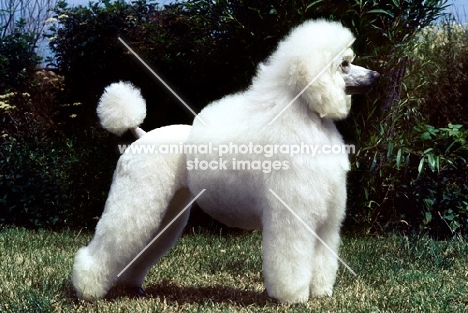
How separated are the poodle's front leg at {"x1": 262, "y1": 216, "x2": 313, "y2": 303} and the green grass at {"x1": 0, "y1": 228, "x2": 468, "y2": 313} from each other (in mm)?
96

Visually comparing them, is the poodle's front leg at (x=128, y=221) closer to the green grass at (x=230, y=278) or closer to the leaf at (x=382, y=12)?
the green grass at (x=230, y=278)

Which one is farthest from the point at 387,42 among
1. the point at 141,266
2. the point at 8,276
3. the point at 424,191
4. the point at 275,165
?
the point at 8,276

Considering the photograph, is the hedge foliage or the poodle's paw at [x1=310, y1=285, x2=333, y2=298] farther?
the hedge foliage

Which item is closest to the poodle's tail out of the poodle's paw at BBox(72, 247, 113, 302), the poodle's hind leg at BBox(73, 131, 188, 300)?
the poodle's hind leg at BBox(73, 131, 188, 300)

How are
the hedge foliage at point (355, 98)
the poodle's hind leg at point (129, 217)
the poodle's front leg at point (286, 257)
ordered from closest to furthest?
1. the poodle's front leg at point (286, 257)
2. the poodle's hind leg at point (129, 217)
3. the hedge foliage at point (355, 98)

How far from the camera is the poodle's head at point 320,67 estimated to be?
11.0 feet

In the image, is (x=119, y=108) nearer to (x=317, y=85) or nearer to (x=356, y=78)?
(x=317, y=85)

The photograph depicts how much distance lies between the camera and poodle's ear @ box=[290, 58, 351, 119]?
11.0 ft

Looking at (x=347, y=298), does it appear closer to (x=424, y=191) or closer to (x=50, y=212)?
(x=424, y=191)

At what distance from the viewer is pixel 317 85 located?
3348 mm

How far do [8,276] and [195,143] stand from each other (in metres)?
1.77

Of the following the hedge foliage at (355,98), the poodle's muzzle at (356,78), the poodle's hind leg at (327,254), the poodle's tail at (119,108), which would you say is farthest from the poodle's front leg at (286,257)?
the hedge foliage at (355,98)

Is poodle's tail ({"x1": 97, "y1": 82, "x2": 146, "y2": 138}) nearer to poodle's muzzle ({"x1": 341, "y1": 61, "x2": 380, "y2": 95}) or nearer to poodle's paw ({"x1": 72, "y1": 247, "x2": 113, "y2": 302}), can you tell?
poodle's paw ({"x1": 72, "y1": 247, "x2": 113, "y2": 302})

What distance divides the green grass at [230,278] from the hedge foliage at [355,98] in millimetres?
510
